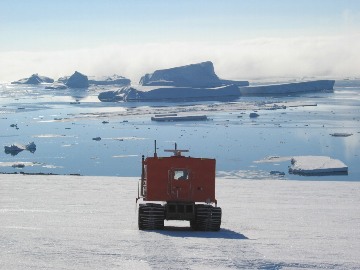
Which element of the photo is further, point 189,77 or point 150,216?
point 189,77

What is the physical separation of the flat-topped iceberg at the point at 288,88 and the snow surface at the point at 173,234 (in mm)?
87242

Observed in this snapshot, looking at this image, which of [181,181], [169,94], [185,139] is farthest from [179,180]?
[169,94]

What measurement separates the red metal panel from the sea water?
20898 mm

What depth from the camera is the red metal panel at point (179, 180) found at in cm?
765

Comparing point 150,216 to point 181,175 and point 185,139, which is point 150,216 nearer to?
point 181,175

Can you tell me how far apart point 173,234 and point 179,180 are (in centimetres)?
87

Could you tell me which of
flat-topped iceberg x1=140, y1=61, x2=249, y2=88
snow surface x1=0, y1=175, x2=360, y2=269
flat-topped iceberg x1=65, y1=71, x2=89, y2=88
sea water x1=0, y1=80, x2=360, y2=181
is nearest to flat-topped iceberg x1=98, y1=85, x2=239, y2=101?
flat-topped iceberg x1=140, y1=61, x2=249, y2=88

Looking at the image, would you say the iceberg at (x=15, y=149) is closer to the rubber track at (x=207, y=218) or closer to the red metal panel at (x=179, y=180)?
the red metal panel at (x=179, y=180)

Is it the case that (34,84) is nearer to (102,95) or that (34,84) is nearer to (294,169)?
(102,95)

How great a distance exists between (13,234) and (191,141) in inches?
1534

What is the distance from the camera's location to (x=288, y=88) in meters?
99.6

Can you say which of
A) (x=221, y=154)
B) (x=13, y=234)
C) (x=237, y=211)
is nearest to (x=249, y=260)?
(x=13, y=234)

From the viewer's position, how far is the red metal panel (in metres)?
7.65

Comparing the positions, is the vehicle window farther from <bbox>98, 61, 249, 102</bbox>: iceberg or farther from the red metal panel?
<bbox>98, 61, 249, 102</bbox>: iceberg
